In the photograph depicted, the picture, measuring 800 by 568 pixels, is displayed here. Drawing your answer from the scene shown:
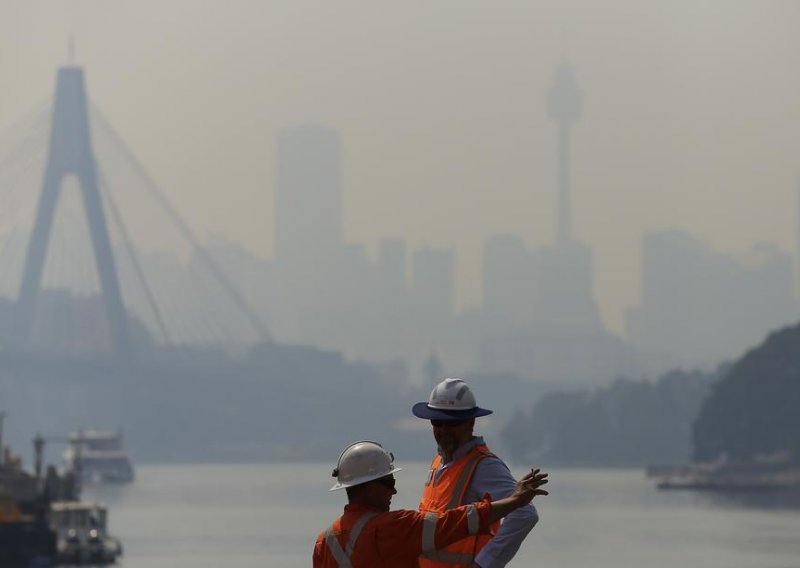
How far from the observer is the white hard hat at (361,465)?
4.92 meters

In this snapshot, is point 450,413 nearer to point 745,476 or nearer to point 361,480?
point 361,480

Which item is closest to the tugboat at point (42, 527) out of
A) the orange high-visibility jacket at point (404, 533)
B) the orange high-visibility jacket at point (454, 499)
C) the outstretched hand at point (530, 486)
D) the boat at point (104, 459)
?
the orange high-visibility jacket at point (454, 499)

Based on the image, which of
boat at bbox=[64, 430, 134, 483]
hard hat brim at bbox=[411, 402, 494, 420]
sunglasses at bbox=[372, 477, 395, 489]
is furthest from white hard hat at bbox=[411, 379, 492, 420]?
boat at bbox=[64, 430, 134, 483]

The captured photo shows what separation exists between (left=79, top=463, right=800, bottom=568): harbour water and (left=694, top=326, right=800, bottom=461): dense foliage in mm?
3381

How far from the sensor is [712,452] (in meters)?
115

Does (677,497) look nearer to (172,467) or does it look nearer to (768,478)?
(768,478)

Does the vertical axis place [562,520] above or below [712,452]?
below

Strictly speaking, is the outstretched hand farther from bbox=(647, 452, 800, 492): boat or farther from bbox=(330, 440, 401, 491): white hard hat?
bbox=(647, 452, 800, 492): boat

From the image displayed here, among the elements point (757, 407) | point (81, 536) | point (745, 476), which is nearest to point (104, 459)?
point (745, 476)

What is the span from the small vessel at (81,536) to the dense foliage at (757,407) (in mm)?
Result: 62830

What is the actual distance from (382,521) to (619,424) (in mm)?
139625

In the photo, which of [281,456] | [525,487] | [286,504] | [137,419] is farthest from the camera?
[281,456]

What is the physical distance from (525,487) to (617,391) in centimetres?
14028

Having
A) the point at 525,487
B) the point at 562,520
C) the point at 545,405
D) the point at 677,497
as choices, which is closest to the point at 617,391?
the point at 545,405
